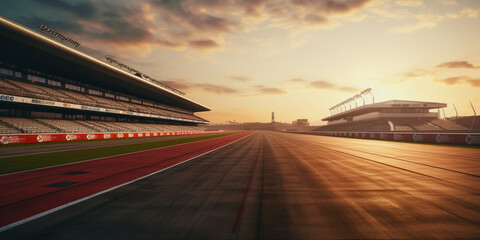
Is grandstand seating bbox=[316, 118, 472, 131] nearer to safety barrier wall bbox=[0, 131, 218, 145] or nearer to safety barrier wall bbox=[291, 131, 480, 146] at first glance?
safety barrier wall bbox=[291, 131, 480, 146]

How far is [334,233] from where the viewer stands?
327 centimetres

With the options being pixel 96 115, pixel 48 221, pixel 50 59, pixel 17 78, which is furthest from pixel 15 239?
pixel 96 115

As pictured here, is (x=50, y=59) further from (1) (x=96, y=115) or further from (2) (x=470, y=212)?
(2) (x=470, y=212)

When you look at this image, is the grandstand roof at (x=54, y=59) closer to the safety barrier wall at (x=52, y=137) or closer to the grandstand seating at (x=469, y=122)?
the safety barrier wall at (x=52, y=137)

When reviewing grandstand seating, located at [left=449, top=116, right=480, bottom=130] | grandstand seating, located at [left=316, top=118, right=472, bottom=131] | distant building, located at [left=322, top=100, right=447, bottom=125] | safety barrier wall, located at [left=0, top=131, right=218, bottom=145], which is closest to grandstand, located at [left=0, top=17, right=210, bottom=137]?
safety barrier wall, located at [left=0, top=131, right=218, bottom=145]

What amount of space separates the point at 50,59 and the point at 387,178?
1413 inches

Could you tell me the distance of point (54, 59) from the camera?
2748 centimetres

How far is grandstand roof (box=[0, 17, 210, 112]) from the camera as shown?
855 inches

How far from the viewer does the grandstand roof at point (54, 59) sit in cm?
2172

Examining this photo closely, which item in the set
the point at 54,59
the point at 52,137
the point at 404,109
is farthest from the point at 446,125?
the point at 54,59

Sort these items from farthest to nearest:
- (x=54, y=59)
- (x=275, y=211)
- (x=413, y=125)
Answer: (x=413, y=125) → (x=54, y=59) → (x=275, y=211)

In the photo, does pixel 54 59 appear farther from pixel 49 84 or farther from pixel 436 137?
pixel 436 137

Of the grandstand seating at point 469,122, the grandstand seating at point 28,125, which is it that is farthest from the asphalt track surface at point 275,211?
the grandstand seating at point 469,122

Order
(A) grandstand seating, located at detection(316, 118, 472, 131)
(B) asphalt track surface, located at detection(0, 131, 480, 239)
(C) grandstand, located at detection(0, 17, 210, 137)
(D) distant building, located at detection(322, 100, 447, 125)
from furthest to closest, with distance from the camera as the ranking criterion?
(D) distant building, located at detection(322, 100, 447, 125), (A) grandstand seating, located at detection(316, 118, 472, 131), (C) grandstand, located at detection(0, 17, 210, 137), (B) asphalt track surface, located at detection(0, 131, 480, 239)
